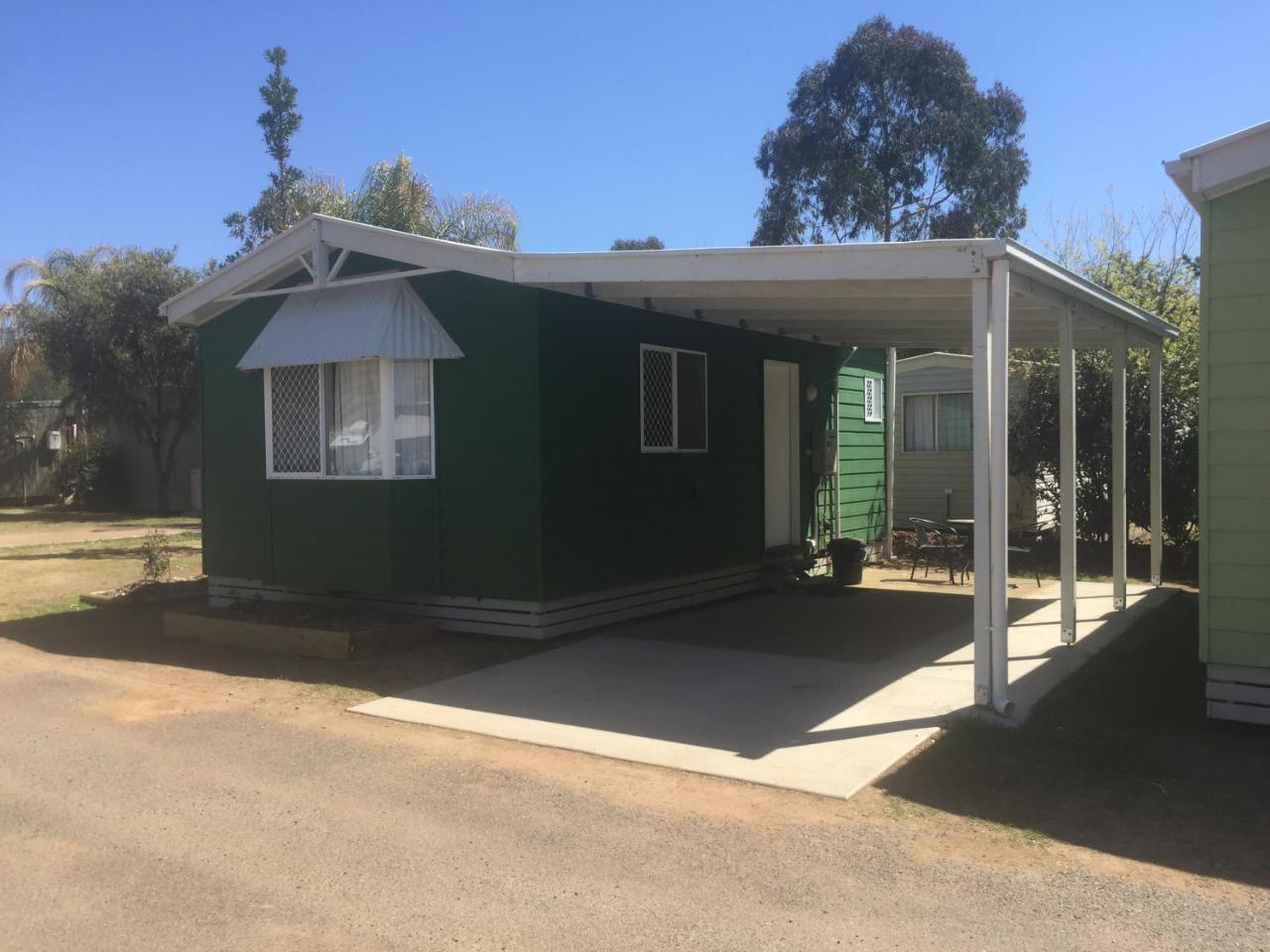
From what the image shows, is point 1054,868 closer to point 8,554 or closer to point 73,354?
point 8,554

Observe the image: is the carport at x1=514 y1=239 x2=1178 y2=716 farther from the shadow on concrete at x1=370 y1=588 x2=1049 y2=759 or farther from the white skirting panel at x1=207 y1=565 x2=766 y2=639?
the white skirting panel at x1=207 y1=565 x2=766 y2=639

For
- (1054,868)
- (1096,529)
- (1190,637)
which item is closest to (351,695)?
(1054,868)

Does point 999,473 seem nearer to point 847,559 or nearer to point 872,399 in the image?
point 847,559

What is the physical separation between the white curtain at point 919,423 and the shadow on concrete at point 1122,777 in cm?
1019

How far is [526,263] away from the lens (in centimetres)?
757

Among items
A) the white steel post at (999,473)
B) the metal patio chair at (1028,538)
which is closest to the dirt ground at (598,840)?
the white steel post at (999,473)

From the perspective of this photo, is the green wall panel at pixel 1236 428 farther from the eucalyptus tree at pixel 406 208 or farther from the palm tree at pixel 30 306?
the palm tree at pixel 30 306

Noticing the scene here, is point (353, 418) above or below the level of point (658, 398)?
below

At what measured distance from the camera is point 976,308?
571cm

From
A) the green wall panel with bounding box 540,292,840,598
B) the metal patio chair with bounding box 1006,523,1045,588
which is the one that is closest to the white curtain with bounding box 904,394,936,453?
the metal patio chair with bounding box 1006,523,1045,588

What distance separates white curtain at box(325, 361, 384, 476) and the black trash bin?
5146 mm

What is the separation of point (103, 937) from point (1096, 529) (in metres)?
12.7

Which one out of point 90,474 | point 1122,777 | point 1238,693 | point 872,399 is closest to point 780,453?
point 872,399

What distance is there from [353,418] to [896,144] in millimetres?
21063
